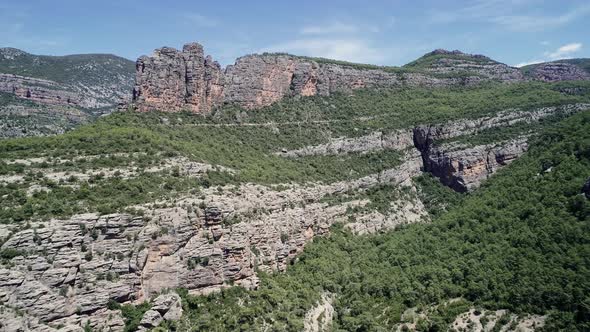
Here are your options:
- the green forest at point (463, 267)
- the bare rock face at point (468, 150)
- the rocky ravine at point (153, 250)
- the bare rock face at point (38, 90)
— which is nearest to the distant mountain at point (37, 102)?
the bare rock face at point (38, 90)


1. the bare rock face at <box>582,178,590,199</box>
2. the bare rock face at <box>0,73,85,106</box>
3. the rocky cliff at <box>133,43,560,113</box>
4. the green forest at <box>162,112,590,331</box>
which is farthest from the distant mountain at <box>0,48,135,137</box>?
the bare rock face at <box>582,178,590,199</box>

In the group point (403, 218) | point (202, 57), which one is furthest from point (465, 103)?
point (202, 57)

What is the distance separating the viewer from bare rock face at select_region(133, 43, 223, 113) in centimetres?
8106

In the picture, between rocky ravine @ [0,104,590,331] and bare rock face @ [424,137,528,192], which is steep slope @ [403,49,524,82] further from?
rocky ravine @ [0,104,590,331]

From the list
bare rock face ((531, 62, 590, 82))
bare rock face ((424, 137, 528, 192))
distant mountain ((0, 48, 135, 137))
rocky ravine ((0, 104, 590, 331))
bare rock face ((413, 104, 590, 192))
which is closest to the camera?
rocky ravine ((0, 104, 590, 331))

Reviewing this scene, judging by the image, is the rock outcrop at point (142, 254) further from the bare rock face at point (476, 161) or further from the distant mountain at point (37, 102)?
the distant mountain at point (37, 102)

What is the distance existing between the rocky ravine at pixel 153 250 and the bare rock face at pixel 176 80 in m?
28.6

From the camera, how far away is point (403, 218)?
86.2 meters

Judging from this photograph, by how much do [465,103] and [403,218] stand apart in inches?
1646

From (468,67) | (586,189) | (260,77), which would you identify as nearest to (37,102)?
(260,77)

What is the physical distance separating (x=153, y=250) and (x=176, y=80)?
4667cm

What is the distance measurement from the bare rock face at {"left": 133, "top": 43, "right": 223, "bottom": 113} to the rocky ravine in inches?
1126

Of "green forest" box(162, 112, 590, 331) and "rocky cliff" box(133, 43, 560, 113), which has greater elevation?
"rocky cliff" box(133, 43, 560, 113)

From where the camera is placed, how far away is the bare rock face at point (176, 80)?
81.1m
